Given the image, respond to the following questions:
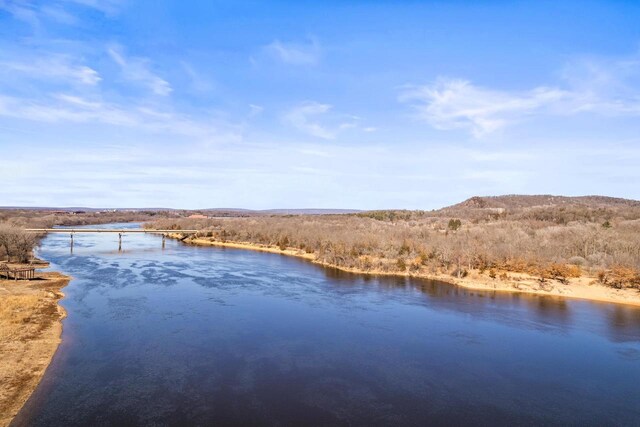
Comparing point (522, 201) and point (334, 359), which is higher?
point (522, 201)

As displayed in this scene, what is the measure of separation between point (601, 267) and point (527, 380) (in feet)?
103

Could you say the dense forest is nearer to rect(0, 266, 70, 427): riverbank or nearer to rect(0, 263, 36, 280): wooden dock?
rect(0, 266, 70, 427): riverbank

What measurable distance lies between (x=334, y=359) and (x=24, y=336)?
1582 cm

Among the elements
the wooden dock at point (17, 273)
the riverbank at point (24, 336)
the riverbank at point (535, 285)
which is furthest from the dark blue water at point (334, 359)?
the wooden dock at point (17, 273)

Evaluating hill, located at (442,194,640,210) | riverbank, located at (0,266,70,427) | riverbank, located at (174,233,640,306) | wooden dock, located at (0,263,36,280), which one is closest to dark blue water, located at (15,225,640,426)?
riverbank, located at (0,266,70,427)

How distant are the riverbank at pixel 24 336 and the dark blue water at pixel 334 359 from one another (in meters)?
0.60

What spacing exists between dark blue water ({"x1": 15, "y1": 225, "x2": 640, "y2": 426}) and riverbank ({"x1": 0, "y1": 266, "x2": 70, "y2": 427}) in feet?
1.97

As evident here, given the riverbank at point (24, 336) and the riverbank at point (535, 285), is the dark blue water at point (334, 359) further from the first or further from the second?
the riverbank at point (535, 285)

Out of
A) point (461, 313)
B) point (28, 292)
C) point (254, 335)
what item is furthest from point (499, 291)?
point (28, 292)

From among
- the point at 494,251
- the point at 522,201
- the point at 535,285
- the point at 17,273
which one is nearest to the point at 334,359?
the point at 535,285

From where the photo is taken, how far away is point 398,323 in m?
27.5

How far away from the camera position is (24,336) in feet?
70.3

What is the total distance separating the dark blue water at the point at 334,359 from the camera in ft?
50.3

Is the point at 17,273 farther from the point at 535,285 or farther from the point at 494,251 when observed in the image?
the point at 494,251
